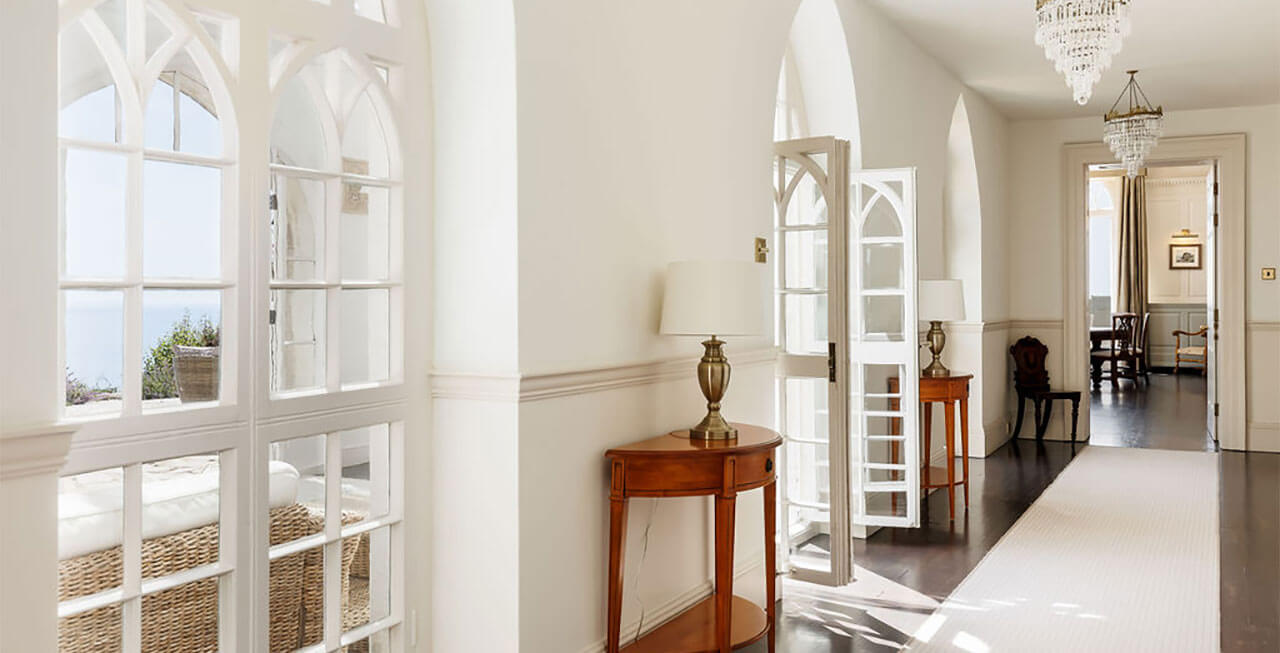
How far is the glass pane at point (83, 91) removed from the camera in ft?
6.45

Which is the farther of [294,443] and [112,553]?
[294,443]

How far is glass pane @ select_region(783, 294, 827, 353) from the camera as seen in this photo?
4504mm

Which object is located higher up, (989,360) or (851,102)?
(851,102)

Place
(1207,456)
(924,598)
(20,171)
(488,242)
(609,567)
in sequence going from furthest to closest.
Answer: (1207,456), (924,598), (609,567), (488,242), (20,171)

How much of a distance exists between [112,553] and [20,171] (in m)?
0.84

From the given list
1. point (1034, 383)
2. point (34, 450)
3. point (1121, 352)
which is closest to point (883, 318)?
point (34, 450)

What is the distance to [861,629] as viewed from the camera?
3789 mm

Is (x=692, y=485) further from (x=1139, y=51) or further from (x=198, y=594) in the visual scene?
(x=1139, y=51)

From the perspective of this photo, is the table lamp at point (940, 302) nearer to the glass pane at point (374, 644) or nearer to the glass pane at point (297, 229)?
the glass pane at point (374, 644)

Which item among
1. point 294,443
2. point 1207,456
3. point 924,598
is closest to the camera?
point 294,443

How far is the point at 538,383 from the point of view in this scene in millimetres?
2779

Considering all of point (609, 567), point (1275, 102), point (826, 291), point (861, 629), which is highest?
point (1275, 102)

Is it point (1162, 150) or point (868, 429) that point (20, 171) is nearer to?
point (868, 429)

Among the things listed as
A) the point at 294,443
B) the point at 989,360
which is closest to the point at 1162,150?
the point at 989,360
